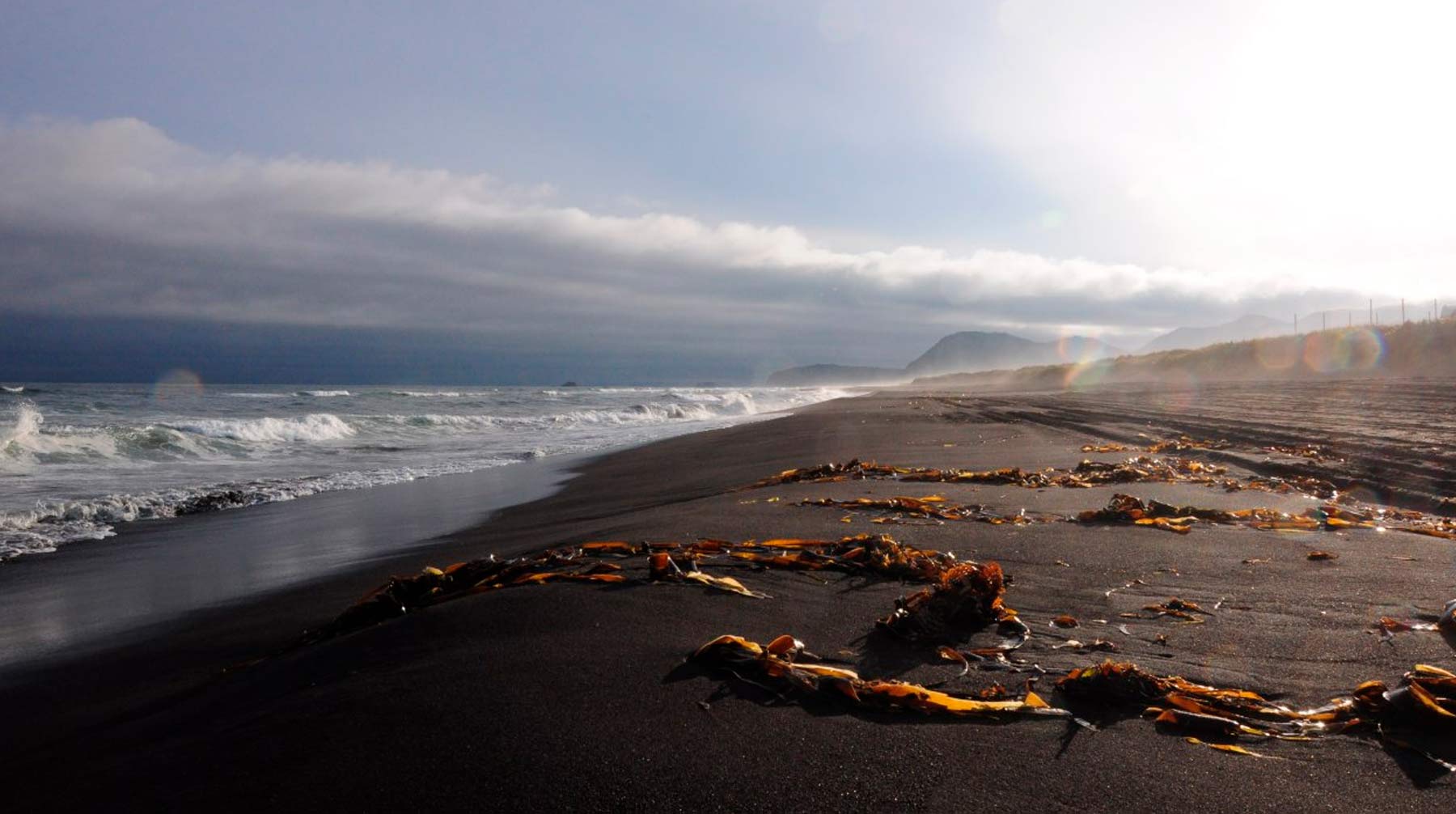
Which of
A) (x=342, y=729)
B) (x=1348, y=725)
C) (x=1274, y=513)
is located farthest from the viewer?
(x=1274, y=513)

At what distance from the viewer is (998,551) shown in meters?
4.44

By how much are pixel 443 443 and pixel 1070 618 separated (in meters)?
18.4

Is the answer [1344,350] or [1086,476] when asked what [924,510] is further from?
[1344,350]

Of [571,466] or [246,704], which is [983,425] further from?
[246,704]

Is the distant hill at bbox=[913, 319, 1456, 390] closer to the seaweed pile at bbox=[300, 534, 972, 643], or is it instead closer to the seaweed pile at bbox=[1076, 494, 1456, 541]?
the seaweed pile at bbox=[1076, 494, 1456, 541]

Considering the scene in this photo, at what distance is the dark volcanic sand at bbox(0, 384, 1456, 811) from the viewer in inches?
75.8

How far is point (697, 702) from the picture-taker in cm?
240

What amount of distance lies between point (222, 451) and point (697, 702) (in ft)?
59.8

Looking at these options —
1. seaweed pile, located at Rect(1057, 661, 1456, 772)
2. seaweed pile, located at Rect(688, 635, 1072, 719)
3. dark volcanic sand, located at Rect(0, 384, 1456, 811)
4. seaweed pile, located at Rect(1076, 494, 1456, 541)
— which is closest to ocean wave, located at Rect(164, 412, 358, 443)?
dark volcanic sand, located at Rect(0, 384, 1456, 811)

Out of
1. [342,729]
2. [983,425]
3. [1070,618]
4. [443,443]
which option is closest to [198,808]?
[342,729]

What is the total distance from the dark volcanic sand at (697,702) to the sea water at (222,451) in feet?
19.2

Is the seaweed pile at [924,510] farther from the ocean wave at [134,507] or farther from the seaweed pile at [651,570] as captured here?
the ocean wave at [134,507]

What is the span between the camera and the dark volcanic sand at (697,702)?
1.93m

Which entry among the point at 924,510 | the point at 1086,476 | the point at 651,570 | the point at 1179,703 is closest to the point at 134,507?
the point at 651,570
